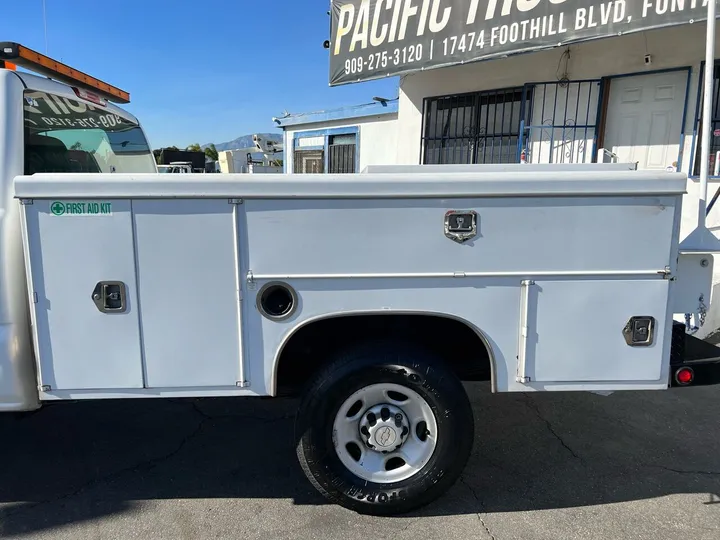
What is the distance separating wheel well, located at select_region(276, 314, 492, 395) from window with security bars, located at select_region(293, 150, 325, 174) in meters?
10.0

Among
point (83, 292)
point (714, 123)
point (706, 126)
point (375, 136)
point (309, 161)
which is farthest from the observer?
point (309, 161)

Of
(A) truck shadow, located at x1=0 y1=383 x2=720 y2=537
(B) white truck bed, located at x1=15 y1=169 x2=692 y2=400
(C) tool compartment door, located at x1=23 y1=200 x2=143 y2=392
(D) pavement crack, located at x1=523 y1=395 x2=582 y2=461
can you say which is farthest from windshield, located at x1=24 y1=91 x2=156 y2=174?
(D) pavement crack, located at x1=523 y1=395 x2=582 y2=461

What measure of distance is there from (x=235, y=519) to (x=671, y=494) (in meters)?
2.43

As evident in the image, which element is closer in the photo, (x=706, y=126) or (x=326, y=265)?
(x=326, y=265)

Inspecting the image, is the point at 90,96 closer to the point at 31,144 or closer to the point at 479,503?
the point at 31,144

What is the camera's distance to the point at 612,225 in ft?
7.94

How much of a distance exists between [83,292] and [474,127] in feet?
23.7

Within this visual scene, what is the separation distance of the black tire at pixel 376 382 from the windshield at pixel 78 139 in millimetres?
1886

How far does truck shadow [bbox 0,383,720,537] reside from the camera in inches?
116

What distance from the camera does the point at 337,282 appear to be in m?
2.48

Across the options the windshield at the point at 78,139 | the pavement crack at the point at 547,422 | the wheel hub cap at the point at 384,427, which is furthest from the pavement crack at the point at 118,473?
the pavement crack at the point at 547,422

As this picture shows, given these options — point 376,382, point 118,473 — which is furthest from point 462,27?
point 118,473

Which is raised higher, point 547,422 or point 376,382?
point 376,382

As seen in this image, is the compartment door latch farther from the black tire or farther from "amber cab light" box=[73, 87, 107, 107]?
"amber cab light" box=[73, 87, 107, 107]
